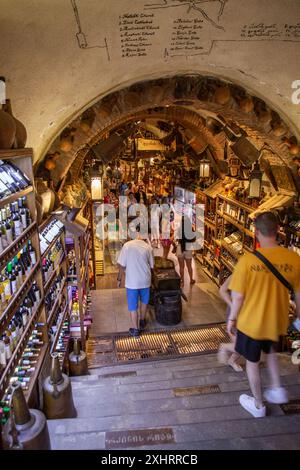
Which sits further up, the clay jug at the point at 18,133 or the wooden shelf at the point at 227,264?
the clay jug at the point at 18,133

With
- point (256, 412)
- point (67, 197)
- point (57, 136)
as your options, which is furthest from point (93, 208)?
point (256, 412)

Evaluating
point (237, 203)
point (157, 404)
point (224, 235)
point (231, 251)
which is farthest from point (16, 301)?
point (224, 235)

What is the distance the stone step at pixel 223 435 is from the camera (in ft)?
8.88

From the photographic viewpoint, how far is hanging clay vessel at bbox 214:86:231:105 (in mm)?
5416

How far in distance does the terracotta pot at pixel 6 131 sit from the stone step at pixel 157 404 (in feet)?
8.28

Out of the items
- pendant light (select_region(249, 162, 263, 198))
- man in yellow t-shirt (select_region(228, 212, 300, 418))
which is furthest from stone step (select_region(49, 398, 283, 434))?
pendant light (select_region(249, 162, 263, 198))

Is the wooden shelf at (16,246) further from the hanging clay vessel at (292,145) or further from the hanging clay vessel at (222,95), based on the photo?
the hanging clay vessel at (292,145)

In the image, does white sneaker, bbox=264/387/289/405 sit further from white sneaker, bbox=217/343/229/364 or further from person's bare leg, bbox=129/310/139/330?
person's bare leg, bbox=129/310/139/330

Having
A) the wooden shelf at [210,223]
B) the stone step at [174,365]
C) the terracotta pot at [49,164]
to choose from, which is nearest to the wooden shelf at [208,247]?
the wooden shelf at [210,223]

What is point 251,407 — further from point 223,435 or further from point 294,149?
point 294,149

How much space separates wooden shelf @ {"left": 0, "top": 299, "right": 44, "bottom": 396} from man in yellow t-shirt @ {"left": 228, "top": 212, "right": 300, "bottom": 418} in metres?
1.76

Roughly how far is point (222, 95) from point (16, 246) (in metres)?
3.79

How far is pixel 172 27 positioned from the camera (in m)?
4.02

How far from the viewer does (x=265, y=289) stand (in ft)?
9.52
